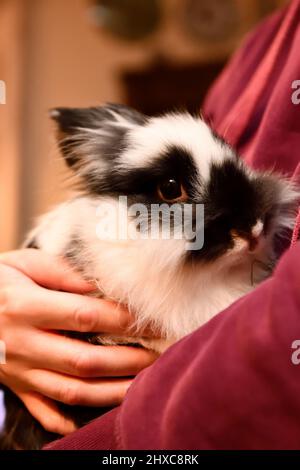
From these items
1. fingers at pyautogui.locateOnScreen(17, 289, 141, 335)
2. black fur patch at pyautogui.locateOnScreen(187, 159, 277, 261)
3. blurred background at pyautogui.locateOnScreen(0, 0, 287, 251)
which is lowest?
fingers at pyautogui.locateOnScreen(17, 289, 141, 335)

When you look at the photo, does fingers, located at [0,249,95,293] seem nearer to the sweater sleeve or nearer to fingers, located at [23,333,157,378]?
fingers, located at [23,333,157,378]

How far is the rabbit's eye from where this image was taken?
0.74m

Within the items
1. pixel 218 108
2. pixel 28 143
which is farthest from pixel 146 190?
pixel 28 143

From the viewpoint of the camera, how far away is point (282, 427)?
0.48 metres

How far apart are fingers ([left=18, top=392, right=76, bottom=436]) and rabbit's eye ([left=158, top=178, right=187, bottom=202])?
364 mm

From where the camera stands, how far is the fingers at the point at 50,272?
81 centimetres

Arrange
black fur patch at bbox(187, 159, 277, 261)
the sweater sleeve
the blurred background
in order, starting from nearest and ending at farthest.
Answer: the sweater sleeve, black fur patch at bbox(187, 159, 277, 261), the blurred background

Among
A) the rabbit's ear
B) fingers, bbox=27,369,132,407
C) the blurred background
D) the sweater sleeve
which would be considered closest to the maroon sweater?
the sweater sleeve

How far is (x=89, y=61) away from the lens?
10.6 feet

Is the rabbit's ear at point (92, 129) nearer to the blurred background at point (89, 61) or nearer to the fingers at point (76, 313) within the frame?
the fingers at point (76, 313)

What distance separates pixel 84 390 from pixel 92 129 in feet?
1.38

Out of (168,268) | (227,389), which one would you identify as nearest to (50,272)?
(168,268)

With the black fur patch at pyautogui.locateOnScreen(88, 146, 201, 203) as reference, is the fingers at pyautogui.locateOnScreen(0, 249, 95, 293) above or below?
below

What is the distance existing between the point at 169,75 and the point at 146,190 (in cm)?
239
